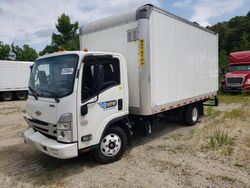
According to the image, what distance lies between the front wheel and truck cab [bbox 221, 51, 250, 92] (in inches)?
538

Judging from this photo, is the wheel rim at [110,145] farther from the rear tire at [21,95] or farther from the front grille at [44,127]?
the rear tire at [21,95]

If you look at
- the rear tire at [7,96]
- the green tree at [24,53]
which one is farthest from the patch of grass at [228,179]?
the green tree at [24,53]

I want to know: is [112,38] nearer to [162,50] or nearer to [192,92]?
[162,50]

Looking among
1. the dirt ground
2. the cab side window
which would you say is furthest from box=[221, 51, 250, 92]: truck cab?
the cab side window

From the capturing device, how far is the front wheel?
4266mm

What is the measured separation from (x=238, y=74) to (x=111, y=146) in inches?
565

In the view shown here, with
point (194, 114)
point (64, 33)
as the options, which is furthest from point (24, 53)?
point (194, 114)

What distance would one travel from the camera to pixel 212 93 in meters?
8.34

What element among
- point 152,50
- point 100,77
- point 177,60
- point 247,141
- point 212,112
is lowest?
point 247,141

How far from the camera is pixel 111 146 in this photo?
4402 millimetres

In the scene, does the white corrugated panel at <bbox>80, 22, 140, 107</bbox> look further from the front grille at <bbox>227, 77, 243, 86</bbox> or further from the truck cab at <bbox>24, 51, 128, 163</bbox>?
the front grille at <bbox>227, 77, 243, 86</bbox>

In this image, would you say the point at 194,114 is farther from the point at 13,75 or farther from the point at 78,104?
the point at 13,75

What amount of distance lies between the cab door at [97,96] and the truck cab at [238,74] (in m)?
13.8

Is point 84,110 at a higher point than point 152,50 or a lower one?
lower
